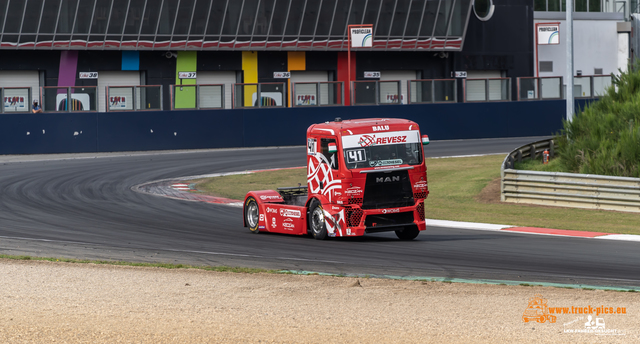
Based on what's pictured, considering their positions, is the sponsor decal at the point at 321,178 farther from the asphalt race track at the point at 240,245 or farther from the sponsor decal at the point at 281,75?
the sponsor decal at the point at 281,75

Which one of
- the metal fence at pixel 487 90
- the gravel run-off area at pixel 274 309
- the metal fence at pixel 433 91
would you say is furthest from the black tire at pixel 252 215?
the metal fence at pixel 487 90

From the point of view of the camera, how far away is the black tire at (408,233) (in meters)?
14.7

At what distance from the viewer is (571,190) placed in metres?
19.3

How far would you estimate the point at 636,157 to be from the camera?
65.5 ft

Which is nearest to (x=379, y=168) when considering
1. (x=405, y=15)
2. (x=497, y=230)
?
(x=497, y=230)

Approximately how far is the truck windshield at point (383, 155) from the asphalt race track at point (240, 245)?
1.42 meters

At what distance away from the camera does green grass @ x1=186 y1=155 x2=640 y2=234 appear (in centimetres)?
1706

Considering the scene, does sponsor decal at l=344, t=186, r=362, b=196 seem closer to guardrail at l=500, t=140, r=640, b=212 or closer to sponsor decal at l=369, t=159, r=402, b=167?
sponsor decal at l=369, t=159, r=402, b=167

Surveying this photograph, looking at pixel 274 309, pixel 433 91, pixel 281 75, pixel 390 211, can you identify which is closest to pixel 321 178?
pixel 390 211

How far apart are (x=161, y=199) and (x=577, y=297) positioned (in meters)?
14.0

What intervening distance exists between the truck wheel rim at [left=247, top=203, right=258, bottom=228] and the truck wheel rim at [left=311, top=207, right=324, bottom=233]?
5.02ft

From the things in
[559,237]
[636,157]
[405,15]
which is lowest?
[559,237]

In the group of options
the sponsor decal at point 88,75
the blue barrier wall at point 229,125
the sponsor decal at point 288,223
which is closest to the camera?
the sponsor decal at point 288,223

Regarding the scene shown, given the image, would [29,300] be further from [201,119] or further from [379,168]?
[201,119]
